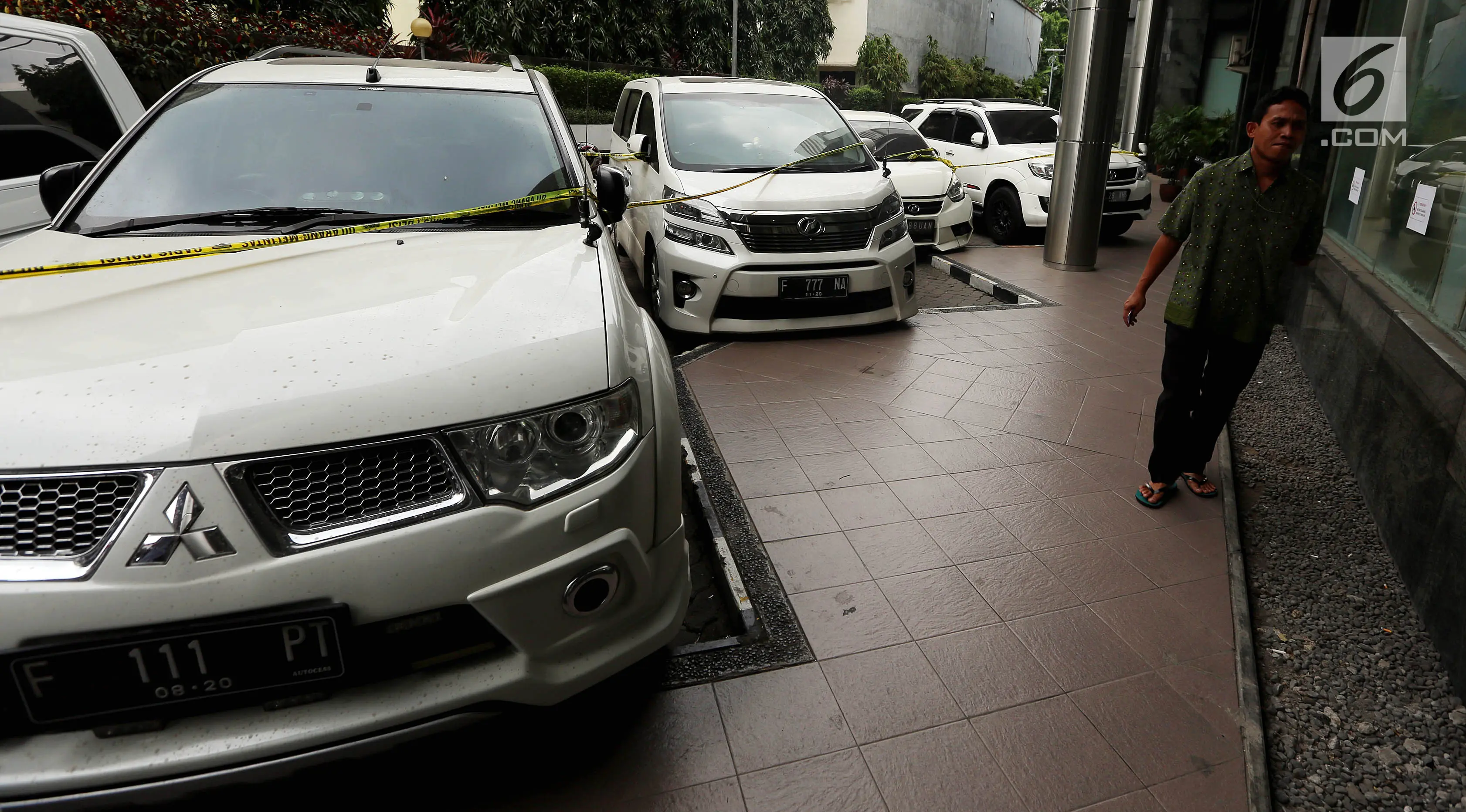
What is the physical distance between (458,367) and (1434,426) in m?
3.58

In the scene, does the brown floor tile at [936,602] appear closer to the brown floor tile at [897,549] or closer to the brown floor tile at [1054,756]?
the brown floor tile at [897,549]

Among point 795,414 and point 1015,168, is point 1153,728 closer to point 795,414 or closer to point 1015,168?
point 795,414

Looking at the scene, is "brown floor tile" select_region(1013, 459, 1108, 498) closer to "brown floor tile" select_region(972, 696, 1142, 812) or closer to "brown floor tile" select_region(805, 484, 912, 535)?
"brown floor tile" select_region(805, 484, 912, 535)

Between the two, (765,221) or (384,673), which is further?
(765,221)

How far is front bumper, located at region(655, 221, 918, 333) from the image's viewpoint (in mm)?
5789

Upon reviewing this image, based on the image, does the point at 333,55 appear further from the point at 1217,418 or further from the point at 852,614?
the point at 1217,418

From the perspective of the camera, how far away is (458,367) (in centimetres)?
183

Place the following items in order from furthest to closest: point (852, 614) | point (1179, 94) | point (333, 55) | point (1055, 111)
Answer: point (1179, 94) → point (1055, 111) → point (333, 55) → point (852, 614)

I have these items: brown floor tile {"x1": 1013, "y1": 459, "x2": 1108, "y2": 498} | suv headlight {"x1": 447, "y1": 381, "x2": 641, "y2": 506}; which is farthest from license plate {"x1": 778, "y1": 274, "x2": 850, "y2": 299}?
suv headlight {"x1": 447, "y1": 381, "x2": 641, "y2": 506}

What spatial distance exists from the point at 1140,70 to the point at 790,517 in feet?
57.3

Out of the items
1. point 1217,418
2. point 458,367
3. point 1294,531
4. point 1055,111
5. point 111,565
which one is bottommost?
point 1294,531

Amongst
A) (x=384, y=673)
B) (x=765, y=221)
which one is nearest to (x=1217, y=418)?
(x=765, y=221)

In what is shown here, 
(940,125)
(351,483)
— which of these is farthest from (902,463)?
(940,125)

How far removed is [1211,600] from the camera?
3.10 m
